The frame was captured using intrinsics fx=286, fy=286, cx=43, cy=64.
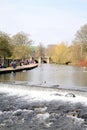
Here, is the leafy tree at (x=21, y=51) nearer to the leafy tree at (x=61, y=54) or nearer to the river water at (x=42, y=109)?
the leafy tree at (x=61, y=54)

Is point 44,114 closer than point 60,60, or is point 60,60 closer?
point 44,114

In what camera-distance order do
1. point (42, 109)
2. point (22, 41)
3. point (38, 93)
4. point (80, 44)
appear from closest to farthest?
point (42, 109) → point (38, 93) → point (80, 44) → point (22, 41)

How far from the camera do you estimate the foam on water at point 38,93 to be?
14.8 metres

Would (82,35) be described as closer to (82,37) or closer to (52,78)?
(82,37)

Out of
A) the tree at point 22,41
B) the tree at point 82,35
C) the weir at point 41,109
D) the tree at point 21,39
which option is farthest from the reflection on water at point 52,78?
the tree at point 21,39

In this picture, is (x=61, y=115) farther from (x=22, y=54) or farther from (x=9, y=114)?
(x=22, y=54)

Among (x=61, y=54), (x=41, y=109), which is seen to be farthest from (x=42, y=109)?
(x=61, y=54)

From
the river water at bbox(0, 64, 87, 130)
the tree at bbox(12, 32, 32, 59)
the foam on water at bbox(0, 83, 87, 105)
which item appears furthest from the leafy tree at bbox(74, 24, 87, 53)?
the river water at bbox(0, 64, 87, 130)

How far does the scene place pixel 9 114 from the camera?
38.1 feet

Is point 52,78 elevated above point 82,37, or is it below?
below

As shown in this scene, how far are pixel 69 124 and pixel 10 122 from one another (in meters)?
2.15

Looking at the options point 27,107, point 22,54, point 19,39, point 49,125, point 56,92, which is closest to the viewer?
point 49,125

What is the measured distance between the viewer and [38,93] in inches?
652

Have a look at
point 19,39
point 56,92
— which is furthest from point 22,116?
point 19,39
